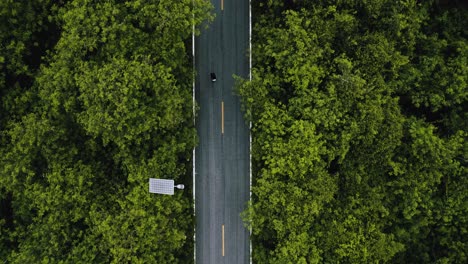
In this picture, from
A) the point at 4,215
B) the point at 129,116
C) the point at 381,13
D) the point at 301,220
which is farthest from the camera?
the point at 4,215

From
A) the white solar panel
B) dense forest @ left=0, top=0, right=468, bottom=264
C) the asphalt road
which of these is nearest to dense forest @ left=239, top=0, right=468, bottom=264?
dense forest @ left=0, top=0, right=468, bottom=264

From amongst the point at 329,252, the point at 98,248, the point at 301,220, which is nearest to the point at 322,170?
the point at 301,220

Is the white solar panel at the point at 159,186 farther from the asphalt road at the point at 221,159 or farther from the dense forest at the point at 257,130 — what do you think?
the asphalt road at the point at 221,159

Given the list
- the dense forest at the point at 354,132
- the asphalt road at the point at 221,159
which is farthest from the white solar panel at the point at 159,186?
Result: the dense forest at the point at 354,132

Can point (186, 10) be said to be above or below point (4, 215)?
above

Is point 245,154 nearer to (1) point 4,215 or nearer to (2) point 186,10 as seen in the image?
(2) point 186,10

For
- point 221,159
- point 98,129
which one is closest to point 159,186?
point 98,129

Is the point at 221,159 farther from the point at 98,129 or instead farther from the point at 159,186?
the point at 98,129
